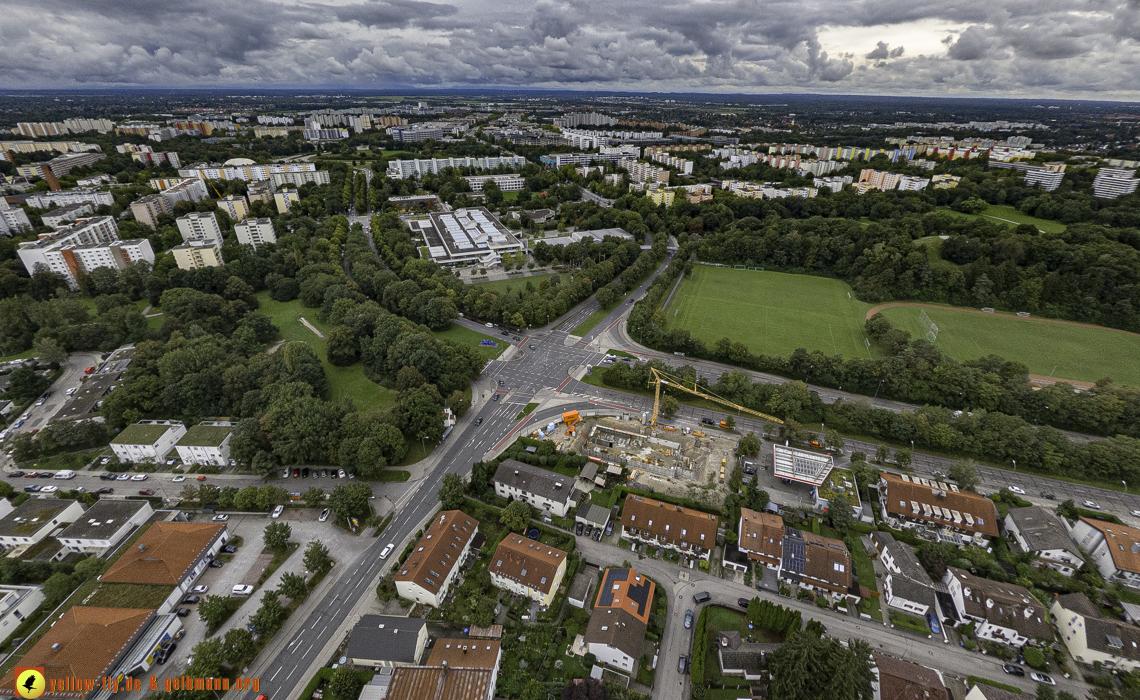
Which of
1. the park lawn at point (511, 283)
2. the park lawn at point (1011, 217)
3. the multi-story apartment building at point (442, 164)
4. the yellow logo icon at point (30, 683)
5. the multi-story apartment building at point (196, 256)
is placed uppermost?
the multi-story apartment building at point (442, 164)

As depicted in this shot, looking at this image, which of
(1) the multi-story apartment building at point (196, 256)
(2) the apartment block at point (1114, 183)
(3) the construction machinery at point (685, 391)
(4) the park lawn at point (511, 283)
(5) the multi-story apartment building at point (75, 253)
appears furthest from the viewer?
(2) the apartment block at point (1114, 183)

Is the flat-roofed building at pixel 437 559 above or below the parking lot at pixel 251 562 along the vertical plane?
above

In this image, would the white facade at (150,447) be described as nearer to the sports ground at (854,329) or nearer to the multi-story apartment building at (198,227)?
the sports ground at (854,329)

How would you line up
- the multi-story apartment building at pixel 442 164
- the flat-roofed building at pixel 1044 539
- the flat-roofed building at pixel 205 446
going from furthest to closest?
the multi-story apartment building at pixel 442 164 → the flat-roofed building at pixel 205 446 → the flat-roofed building at pixel 1044 539

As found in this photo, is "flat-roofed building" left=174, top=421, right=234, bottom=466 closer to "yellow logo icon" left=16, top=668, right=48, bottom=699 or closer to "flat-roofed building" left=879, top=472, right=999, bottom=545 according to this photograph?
"yellow logo icon" left=16, top=668, right=48, bottom=699

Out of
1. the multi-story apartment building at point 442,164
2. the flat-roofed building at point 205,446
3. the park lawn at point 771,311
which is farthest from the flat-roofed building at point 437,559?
the multi-story apartment building at point 442,164

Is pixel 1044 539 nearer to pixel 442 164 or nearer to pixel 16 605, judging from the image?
pixel 16 605

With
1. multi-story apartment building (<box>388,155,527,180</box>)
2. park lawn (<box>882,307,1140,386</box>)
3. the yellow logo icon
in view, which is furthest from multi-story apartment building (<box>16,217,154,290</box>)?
park lawn (<box>882,307,1140,386</box>)

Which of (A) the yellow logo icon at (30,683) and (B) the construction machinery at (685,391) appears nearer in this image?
(A) the yellow logo icon at (30,683)
